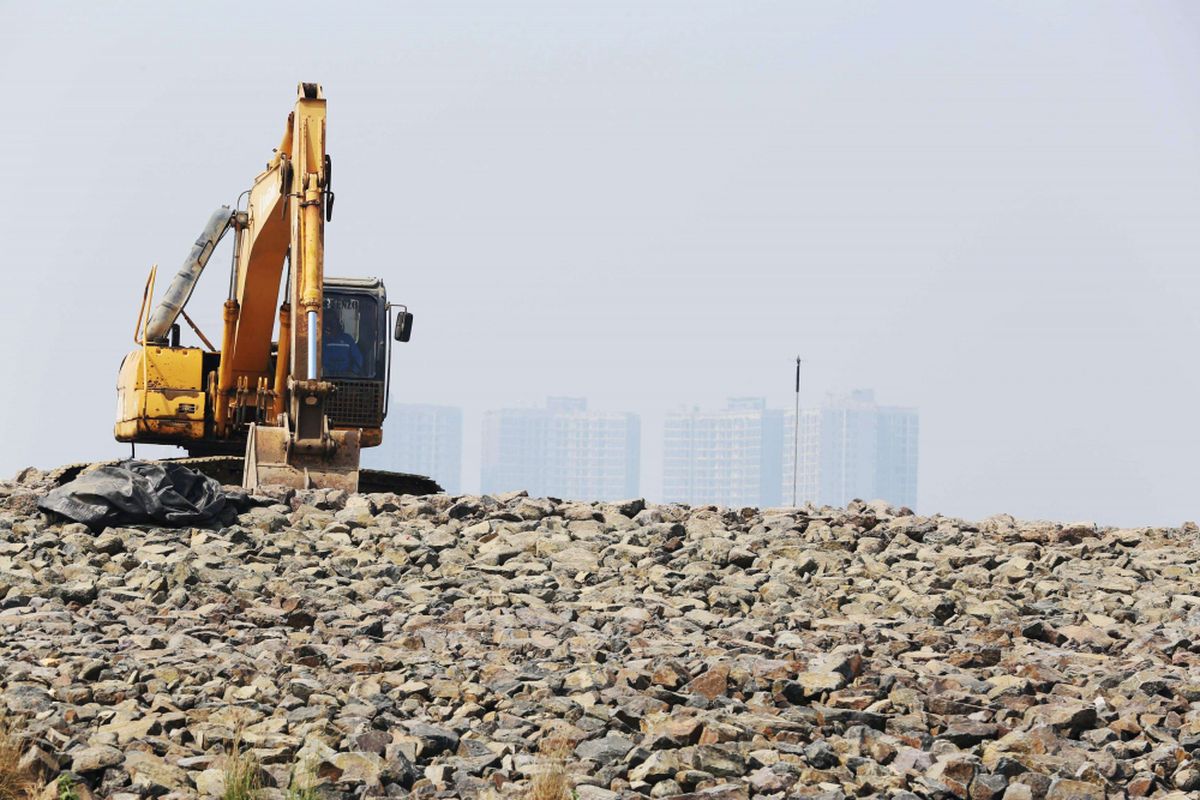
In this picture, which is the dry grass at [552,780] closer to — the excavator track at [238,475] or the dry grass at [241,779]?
the dry grass at [241,779]

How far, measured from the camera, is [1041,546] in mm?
13242

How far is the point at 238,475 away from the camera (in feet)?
57.6

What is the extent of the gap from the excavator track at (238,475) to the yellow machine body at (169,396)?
518mm

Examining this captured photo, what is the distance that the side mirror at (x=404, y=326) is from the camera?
17.5 meters

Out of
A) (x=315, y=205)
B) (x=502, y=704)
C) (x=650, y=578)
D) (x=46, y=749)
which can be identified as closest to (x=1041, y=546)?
(x=650, y=578)

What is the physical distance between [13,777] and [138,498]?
5391 millimetres

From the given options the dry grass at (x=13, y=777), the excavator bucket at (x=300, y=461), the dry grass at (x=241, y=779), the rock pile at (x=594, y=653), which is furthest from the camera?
the excavator bucket at (x=300, y=461)

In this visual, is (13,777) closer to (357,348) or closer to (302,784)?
(302,784)

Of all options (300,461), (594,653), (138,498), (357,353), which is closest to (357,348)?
(357,353)

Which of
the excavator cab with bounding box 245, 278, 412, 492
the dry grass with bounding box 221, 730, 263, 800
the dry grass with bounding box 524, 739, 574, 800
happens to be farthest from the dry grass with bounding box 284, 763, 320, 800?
the excavator cab with bounding box 245, 278, 412, 492

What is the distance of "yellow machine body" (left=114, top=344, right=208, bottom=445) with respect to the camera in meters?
18.5

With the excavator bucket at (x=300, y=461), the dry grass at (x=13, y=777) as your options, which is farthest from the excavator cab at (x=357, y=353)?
the dry grass at (x=13, y=777)

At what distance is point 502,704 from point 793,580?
3.60 metres

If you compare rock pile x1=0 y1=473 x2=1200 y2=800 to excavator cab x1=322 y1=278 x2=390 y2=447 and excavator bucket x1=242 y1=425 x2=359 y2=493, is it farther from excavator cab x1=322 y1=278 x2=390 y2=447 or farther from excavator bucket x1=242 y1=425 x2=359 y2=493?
excavator cab x1=322 y1=278 x2=390 y2=447
